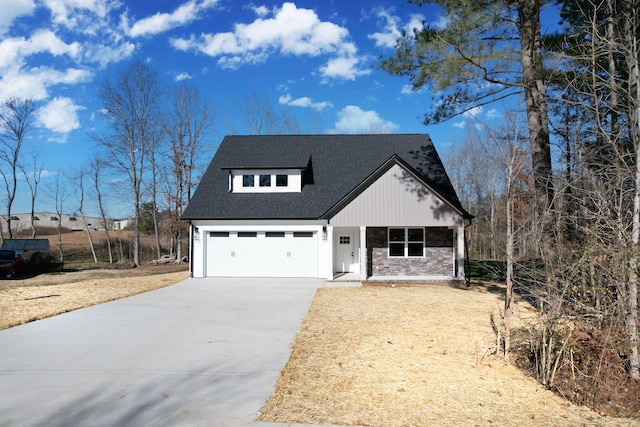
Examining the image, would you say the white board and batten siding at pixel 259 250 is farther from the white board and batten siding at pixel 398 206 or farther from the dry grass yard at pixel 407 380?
the dry grass yard at pixel 407 380

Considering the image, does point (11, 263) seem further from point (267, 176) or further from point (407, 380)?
point (407, 380)

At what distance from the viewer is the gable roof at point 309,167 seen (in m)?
19.1

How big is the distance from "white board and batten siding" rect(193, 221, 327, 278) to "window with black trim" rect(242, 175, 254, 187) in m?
2.50

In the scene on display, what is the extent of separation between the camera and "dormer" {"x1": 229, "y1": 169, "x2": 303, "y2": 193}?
67.2 feet

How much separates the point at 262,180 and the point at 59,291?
9514 mm

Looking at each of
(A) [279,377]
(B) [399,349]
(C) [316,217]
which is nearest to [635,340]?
(B) [399,349]

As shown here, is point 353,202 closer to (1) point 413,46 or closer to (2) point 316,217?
(2) point 316,217

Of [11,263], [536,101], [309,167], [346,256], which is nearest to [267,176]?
[309,167]

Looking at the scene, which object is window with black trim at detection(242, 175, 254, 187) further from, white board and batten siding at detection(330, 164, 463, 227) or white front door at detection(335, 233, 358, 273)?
white board and batten siding at detection(330, 164, 463, 227)

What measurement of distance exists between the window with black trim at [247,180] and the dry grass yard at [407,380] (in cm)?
1126

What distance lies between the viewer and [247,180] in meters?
20.8

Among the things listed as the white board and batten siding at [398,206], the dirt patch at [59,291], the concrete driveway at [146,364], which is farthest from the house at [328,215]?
the concrete driveway at [146,364]

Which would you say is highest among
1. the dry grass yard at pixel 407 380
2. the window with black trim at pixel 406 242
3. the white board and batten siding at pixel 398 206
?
the white board and batten siding at pixel 398 206

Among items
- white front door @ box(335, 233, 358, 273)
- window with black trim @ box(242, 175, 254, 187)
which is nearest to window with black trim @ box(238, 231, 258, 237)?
window with black trim @ box(242, 175, 254, 187)
